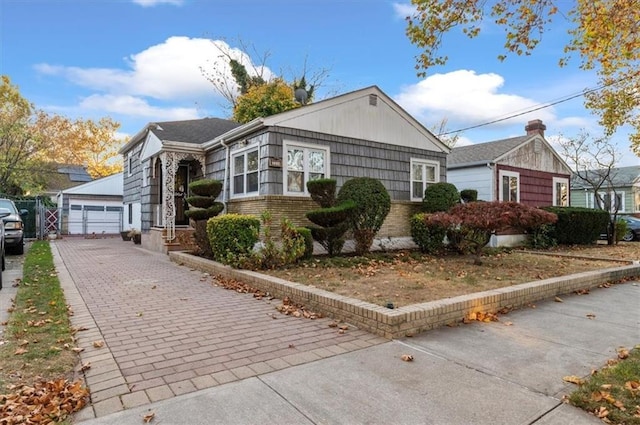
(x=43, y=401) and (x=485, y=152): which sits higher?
(x=485, y=152)

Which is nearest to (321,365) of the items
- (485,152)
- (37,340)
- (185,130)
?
(37,340)

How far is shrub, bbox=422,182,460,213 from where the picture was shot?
39.4ft

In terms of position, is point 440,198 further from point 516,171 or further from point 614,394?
point 614,394

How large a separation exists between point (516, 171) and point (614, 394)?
15.6 metres

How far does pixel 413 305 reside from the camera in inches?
187

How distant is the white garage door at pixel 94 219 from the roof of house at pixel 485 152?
20.5 meters

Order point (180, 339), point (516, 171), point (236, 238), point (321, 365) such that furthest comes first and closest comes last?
point (516, 171), point (236, 238), point (180, 339), point (321, 365)

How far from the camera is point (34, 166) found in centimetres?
2619

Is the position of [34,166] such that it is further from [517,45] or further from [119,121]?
[517,45]

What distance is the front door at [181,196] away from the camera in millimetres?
14367

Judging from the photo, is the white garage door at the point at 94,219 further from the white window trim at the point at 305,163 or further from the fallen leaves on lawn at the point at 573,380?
the fallen leaves on lawn at the point at 573,380

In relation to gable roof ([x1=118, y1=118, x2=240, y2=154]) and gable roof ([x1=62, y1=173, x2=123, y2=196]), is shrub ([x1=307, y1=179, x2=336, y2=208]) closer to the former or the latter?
gable roof ([x1=118, y1=118, x2=240, y2=154])

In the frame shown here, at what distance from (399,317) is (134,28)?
40.2ft

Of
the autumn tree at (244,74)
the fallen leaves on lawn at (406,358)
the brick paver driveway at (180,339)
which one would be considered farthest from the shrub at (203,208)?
the autumn tree at (244,74)
